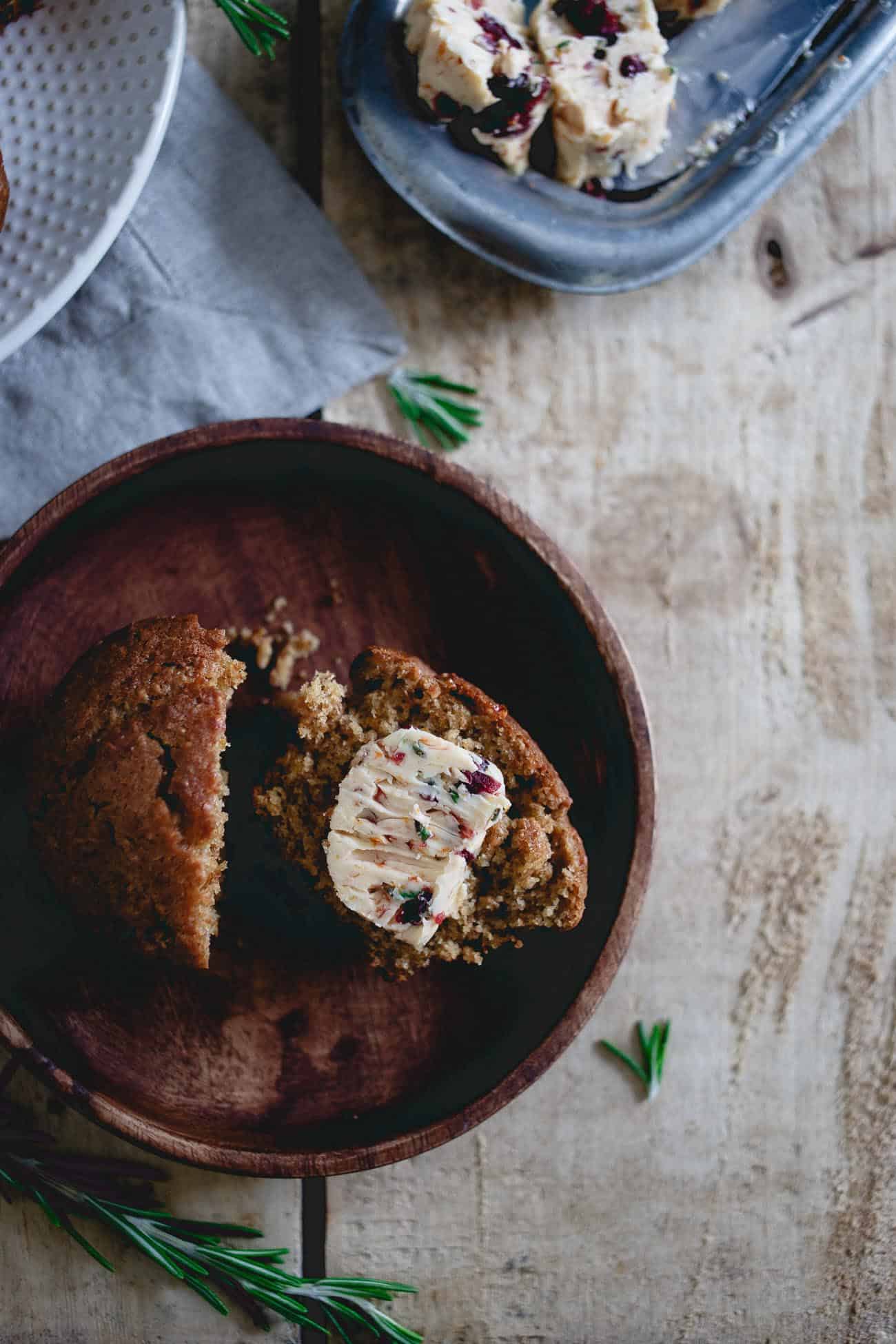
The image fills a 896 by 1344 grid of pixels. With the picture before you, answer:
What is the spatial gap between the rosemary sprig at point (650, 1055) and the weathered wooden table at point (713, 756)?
0.10 ft

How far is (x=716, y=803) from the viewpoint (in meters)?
2.43

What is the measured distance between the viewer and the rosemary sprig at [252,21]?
2.13m

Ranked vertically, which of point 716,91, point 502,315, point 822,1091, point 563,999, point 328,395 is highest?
point 716,91

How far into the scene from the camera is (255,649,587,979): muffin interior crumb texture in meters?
1.99

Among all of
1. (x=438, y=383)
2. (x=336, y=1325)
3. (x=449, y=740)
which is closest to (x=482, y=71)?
(x=438, y=383)

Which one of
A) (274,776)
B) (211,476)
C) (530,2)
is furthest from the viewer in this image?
(530,2)

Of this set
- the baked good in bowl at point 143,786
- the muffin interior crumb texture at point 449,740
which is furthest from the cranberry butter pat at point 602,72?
the baked good in bowl at point 143,786

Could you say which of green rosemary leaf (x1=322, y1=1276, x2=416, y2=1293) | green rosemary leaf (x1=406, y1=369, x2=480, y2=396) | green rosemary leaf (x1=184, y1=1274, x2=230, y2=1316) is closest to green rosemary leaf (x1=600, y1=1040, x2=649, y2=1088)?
green rosemary leaf (x1=322, y1=1276, x2=416, y2=1293)

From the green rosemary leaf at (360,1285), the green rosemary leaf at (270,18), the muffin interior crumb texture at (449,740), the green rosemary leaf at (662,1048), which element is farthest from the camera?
the green rosemary leaf at (662,1048)

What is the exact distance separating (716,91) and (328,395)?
3.51 ft

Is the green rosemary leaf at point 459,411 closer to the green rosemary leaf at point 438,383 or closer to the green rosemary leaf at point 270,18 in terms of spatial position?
the green rosemary leaf at point 438,383

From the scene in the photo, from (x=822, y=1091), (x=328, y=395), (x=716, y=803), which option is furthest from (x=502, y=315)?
(x=822, y=1091)

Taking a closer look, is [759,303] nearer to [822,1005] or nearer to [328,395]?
[328,395]

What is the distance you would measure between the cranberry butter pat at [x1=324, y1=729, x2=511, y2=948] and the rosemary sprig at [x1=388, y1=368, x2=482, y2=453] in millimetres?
773
